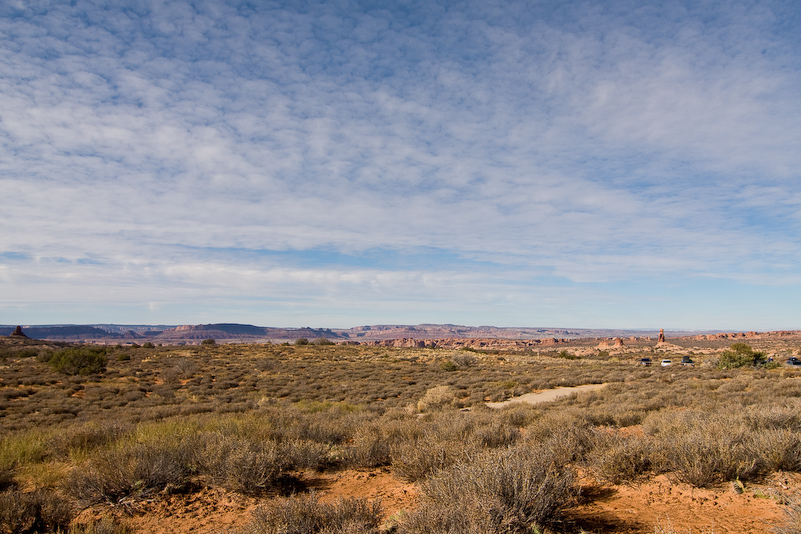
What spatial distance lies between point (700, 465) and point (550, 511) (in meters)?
2.64

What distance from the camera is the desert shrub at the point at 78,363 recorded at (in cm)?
2945

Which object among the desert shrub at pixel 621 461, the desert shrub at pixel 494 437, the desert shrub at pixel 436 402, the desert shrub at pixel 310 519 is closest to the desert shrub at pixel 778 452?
the desert shrub at pixel 621 461

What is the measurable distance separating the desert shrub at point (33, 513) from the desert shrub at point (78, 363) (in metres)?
31.6

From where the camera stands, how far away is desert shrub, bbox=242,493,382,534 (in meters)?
3.61

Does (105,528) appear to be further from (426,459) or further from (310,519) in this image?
(426,459)

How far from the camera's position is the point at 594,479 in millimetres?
5742

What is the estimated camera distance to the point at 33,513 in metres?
4.60

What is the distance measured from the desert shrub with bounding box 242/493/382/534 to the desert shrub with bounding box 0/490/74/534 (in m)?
2.63

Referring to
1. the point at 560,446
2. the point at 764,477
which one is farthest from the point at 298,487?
the point at 764,477

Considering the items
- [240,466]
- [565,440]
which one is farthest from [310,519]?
[565,440]

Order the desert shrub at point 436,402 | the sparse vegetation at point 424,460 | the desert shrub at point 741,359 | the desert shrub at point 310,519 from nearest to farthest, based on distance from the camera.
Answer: the desert shrub at point 310,519 → the sparse vegetation at point 424,460 → the desert shrub at point 436,402 → the desert shrub at point 741,359

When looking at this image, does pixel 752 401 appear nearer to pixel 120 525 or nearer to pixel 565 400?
pixel 565 400

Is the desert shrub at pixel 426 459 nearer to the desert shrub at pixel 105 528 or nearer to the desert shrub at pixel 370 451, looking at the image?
the desert shrub at pixel 370 451

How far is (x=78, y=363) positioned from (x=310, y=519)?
35.5 metres
